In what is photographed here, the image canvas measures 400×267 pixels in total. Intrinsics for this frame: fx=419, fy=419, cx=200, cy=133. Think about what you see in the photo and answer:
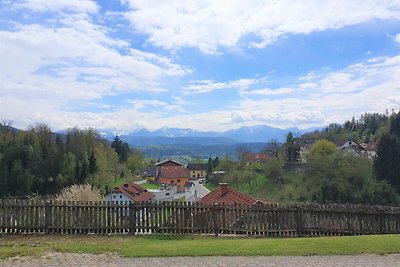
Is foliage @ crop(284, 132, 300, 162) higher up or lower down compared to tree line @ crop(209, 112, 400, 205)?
higher up

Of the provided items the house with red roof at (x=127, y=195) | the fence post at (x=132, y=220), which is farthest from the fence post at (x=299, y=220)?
the house with red roof at (x=127, y=195)

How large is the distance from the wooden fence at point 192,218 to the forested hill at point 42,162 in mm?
58243

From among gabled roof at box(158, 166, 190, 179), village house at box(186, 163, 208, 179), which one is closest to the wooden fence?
gabled roof at box(158, 166, 190, 179)

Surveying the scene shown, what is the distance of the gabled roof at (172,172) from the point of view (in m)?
118

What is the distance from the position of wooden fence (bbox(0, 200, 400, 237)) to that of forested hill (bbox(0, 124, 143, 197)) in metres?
58.2

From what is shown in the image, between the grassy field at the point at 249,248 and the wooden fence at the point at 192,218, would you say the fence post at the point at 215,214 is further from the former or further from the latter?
the grassy field at the point at 249,248

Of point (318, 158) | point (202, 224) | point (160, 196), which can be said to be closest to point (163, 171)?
point (160, 196)

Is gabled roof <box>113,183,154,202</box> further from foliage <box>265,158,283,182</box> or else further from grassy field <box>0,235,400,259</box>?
grassy field <box>0,235,400,259</box>

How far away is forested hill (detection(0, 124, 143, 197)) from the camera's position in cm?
6981

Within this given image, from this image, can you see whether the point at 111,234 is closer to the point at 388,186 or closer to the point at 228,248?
the point at 228,248

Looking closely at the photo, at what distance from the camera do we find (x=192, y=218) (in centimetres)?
1442

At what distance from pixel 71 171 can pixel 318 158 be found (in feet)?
135

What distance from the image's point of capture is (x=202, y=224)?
14.5 meters

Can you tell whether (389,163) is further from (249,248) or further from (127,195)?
(249,248)
